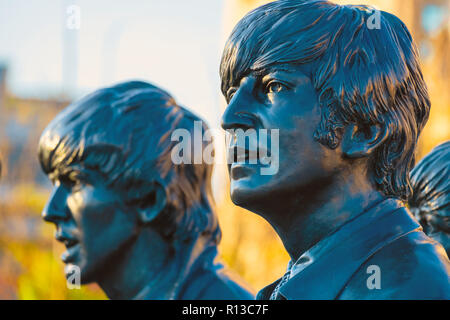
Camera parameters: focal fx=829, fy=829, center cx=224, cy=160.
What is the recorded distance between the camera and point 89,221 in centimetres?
452

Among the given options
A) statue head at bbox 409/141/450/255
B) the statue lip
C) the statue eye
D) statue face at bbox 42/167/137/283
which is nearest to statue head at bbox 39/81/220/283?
statue face at bbox 42/167/137/283

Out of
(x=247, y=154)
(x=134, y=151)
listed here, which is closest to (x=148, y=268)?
(x=134, y=151)

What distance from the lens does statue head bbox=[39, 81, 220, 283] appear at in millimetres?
4559

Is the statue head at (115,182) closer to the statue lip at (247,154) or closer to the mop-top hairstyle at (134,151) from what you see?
the mop-top hairstyle at (134,151)

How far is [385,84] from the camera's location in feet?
9.47

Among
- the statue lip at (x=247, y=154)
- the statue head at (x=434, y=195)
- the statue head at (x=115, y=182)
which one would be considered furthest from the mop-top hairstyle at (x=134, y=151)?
the statue lip at (x=247, y=154)

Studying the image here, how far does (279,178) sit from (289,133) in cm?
16

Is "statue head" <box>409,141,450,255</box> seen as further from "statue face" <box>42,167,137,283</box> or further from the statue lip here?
"statue face" <box>42,167,137,283</box>

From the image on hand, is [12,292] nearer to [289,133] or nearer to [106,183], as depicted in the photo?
[106,183]

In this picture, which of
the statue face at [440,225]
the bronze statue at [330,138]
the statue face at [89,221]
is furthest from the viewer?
the statue face at [89,221]

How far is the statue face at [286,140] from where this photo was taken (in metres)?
2.84
